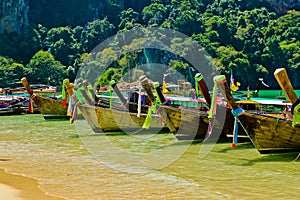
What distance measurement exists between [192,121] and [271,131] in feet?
11.8

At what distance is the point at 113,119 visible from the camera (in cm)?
2002

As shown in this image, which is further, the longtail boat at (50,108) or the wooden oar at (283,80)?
the longtail boat at (50,108)

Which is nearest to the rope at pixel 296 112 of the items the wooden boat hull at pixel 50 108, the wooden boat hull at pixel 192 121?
the wooden boat hull at pixel 192 121

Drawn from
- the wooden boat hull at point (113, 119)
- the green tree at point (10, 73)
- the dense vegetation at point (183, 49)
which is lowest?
the wooden boat hull at point (113, 119)

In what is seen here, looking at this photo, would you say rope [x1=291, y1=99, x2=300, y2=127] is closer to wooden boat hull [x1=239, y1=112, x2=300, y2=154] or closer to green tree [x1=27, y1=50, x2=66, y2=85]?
wooden boat hull [x1=239, y1=112, x2=300, y2=154]

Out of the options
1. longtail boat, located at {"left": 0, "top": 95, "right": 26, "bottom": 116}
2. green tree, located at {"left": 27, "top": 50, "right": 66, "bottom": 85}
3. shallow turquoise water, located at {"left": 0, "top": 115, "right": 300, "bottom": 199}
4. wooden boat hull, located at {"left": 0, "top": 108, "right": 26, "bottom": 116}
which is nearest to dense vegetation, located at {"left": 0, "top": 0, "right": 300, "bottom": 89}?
green tree, located at {"left": 27, "top": 50, "right": 66, "bottom": 85}

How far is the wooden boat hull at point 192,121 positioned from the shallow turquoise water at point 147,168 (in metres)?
0.45

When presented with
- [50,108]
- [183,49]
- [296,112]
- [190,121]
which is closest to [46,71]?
[183,49]

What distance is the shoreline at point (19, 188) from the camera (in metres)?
10.1

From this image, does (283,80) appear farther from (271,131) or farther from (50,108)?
(50,108)

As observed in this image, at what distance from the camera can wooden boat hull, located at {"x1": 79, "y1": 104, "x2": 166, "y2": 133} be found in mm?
19703

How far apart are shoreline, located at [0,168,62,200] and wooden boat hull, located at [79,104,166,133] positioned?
771 cm

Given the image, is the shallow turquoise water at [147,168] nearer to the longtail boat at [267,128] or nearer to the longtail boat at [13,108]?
the longtail boat at [267,128]

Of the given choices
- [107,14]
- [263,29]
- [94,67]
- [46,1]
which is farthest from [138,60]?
[46,1]
